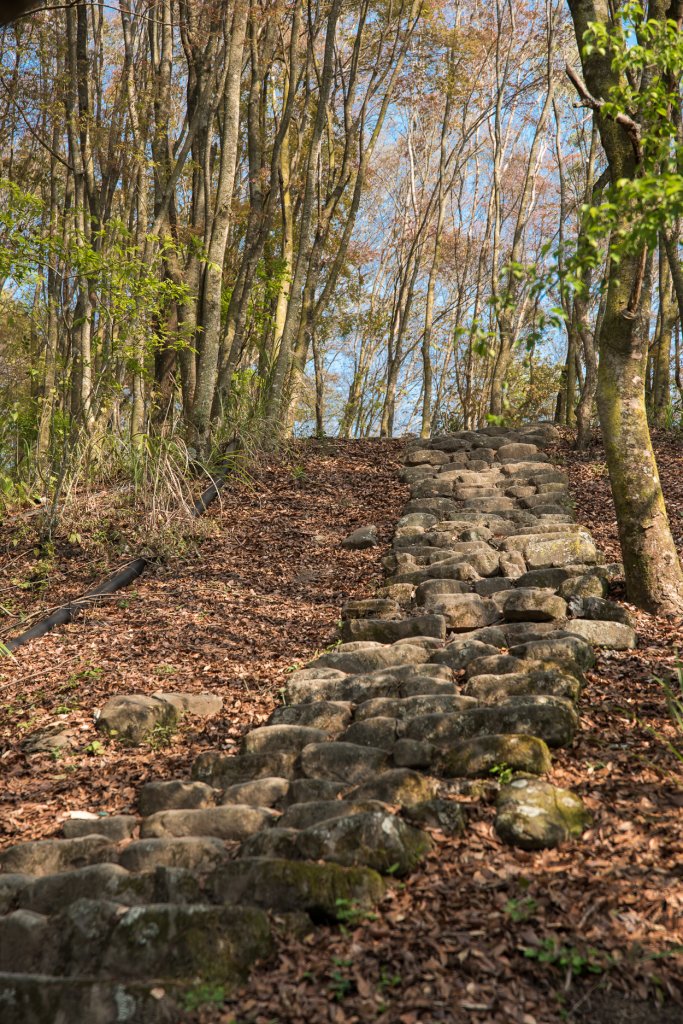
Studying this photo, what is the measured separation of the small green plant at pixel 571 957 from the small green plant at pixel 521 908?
11 centimetres

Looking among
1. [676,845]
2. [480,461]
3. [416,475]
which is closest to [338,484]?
[416,475]

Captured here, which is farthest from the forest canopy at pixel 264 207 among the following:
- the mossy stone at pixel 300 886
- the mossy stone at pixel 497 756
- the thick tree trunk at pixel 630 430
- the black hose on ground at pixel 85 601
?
the mossy stone at pixel 300 886

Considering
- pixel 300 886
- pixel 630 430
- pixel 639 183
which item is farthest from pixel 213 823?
pixel 630 430

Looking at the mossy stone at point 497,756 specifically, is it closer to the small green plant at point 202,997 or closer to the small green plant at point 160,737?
the small green plant at point 202,997

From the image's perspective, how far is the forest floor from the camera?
7.16 ft

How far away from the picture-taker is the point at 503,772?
10.2 ft

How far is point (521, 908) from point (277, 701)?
2258 mm

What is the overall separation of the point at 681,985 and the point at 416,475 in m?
6.56

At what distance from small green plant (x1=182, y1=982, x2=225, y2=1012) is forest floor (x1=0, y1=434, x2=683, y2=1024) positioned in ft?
0.08

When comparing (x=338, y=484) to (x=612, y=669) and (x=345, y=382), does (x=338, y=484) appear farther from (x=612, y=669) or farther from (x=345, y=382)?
(x=345, y=382)

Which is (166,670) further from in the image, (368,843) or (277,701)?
(368,843)

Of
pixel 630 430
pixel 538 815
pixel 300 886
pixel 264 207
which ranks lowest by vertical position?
pixel 300 886

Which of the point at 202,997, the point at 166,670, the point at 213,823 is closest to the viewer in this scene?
the point at 202,997

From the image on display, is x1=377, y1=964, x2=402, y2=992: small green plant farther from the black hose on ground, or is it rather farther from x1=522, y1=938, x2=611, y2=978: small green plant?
the black hose on ground
